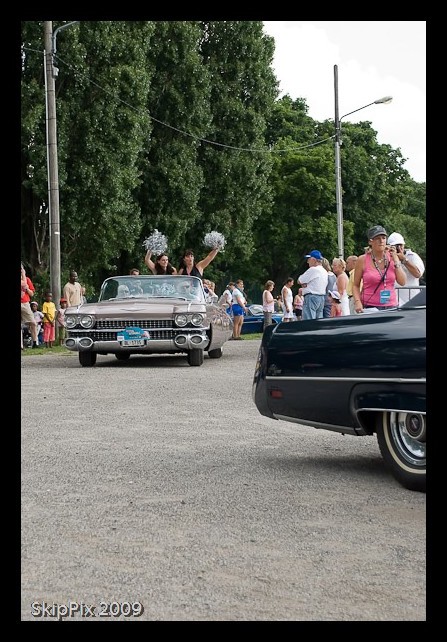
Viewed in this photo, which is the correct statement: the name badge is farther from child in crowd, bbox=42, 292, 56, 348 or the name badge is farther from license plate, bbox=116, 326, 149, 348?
child in crowd, bbox=42, 292, 56, 348

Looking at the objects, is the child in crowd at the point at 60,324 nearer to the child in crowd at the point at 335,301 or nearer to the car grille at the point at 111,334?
the car grille at the point at 111,334

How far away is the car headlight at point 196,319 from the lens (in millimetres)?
17734

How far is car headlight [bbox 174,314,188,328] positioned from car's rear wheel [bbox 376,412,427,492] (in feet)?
34.9

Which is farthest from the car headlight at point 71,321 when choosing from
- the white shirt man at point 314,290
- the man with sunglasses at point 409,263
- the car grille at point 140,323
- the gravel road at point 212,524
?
the gravel road at point 212,524

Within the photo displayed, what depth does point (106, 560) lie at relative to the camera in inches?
206

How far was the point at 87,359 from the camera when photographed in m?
18.6

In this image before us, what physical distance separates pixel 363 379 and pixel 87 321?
11.2 m

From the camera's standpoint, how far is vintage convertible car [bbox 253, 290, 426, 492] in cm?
676

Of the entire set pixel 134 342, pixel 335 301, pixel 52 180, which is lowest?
pixel 134 342

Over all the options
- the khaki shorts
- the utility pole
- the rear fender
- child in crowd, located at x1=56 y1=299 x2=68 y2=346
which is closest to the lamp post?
the utility pole

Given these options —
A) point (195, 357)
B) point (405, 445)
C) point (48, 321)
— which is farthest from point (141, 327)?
point (405, 445)

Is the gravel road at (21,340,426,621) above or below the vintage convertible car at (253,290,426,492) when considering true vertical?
below

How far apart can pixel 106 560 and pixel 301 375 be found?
245cm

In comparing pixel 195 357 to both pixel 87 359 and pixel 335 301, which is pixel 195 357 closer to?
pixel 87 359
